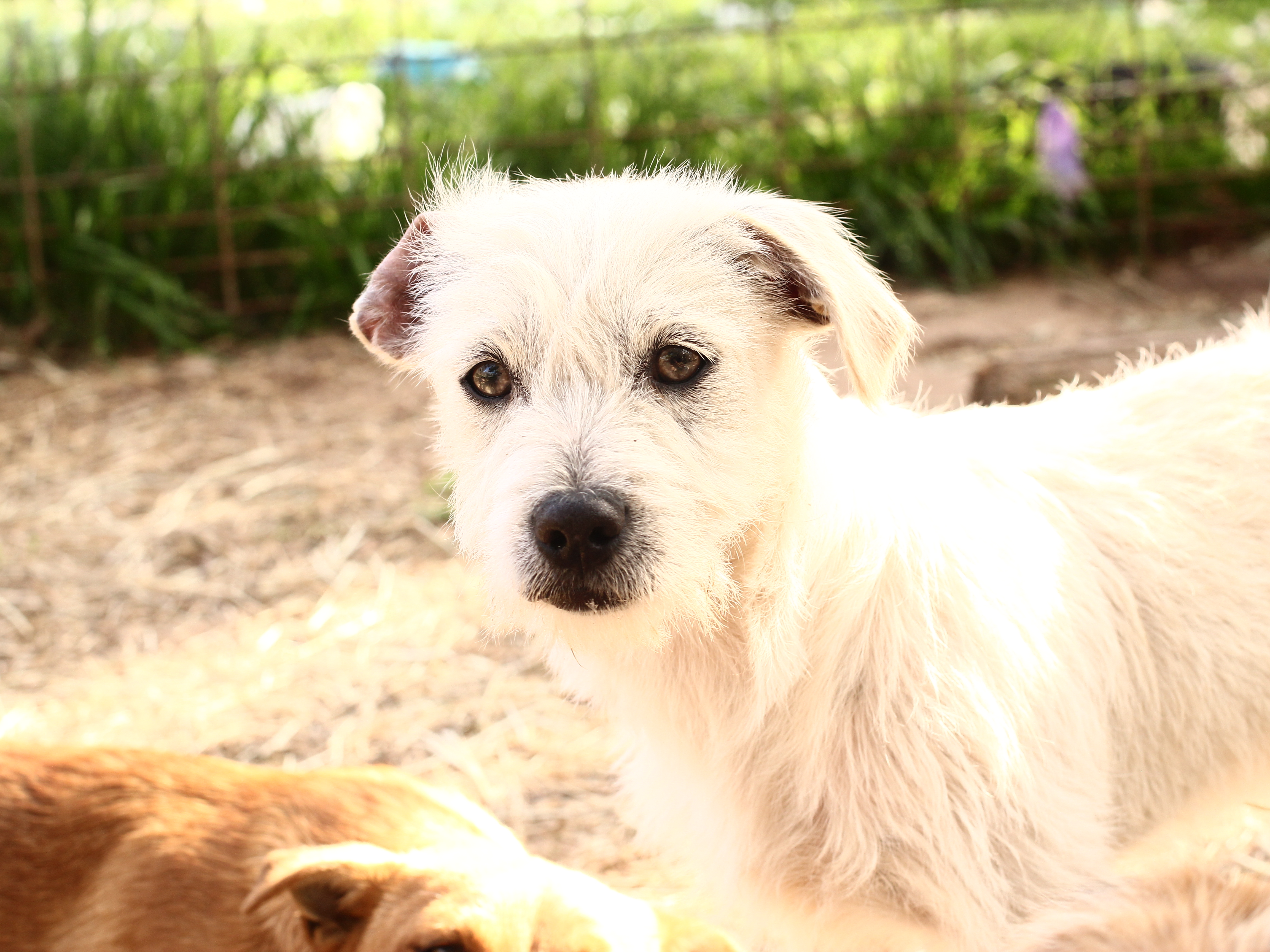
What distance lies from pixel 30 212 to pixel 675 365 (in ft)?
19.5

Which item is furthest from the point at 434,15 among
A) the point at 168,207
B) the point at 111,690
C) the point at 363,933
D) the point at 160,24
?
the point at 363,933

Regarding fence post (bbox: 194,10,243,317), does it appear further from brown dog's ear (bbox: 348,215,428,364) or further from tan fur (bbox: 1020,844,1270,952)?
tan fur (bbox: 1020,844,1270,952)

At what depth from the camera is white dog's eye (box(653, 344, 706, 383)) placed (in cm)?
226

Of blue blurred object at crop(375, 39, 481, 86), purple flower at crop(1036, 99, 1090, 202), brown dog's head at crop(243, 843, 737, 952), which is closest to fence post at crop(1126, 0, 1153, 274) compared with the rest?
purple flower at crop(1036, 99, 1090, 202)

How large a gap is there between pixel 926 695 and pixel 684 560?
50cm

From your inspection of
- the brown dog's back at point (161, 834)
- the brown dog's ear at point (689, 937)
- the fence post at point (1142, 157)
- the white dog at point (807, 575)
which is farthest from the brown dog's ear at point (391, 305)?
the fence post at point (1142, 157)

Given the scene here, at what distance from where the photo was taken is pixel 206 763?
2.74 metres

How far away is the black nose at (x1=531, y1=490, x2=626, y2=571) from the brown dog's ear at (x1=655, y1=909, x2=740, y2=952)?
0.62m

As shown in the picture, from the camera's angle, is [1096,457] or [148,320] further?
[148,320]

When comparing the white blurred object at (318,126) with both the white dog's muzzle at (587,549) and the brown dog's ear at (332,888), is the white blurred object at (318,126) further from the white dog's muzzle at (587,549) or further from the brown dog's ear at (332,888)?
the brown dog's ear at (332,888)

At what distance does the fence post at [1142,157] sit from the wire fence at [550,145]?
0.9 inches

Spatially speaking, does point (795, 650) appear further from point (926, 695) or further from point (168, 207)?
point (168, 207)

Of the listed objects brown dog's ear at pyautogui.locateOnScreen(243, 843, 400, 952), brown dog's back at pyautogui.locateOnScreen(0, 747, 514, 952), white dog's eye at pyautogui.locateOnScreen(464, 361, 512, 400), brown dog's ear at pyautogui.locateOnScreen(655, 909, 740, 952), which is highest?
white dog's eye at pyautogui.locateOnScreen(464, 361, 512, 400)

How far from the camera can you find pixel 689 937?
7.11 ft
